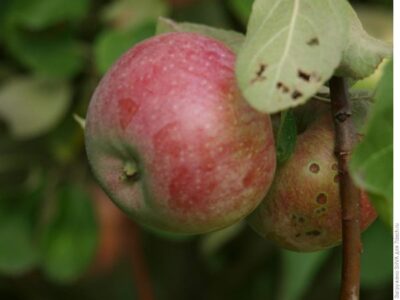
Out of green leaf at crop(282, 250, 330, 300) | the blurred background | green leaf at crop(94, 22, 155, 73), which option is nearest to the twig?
the blurred background

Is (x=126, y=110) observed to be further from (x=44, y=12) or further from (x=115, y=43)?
(x=44, y=12)

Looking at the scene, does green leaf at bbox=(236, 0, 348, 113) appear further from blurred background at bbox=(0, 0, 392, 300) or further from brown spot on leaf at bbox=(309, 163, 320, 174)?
blurred background at bbox=(0, 0, 392, 300)

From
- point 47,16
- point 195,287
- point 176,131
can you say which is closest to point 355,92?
point 176,131

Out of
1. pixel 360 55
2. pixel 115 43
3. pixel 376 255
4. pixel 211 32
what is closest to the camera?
pixel 360 55

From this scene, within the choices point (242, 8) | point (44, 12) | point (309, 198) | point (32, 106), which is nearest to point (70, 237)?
point (32, 106)

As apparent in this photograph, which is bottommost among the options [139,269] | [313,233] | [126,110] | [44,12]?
[139,269]

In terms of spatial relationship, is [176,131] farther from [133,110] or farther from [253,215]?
[253,215]

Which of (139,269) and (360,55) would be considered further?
(139,269)
